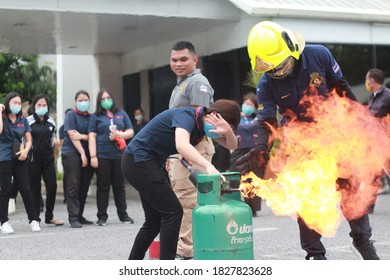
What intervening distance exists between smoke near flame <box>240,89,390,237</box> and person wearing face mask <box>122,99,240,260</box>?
0.43 meters

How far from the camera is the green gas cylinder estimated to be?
4922 millimetres

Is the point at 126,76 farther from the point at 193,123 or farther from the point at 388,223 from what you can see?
the point at 193,123

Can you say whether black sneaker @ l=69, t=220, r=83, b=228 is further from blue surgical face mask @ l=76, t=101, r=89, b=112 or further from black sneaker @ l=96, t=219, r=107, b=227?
blue surgical face mask @ l=76, t=101, r=89, b=112

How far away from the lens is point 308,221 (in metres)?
5.62

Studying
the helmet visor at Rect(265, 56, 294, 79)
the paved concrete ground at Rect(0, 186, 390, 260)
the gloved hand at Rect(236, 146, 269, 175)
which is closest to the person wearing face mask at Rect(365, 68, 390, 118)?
the paved concrete ground at Rect(0, 186, 390, 260)

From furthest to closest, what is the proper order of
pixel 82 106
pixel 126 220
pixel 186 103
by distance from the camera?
pixel 126 220
pixel 82 106
pixel 186 103

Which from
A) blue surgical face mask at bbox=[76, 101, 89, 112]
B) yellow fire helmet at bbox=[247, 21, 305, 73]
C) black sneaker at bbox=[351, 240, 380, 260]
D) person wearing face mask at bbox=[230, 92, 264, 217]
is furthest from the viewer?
person wearing face mask at bbox=[230, 92, 264, 217]

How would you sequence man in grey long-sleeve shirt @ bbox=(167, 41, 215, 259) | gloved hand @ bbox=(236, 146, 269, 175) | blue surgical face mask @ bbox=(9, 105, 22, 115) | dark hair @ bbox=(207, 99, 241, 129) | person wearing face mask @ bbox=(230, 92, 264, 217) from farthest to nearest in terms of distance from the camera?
person wearing face mask @ bbox=(230, 92, 264, 217) → blue surgical face mask @ bbox=(9, 105, 22, 115) → man in grey long-sleeve shirt @ bbox=(167, 41, 215, 259) → gloved hand @ bbox=(236, 146, 269, 175) → dark hair @ bbox=(207, 99, 241, 129)

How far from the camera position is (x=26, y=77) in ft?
86.9

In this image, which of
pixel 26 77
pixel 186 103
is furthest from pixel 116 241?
pixel 26 77

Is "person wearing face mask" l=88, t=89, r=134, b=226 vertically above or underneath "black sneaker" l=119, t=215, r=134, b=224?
above

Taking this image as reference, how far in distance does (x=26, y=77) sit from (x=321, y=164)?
2225 cm

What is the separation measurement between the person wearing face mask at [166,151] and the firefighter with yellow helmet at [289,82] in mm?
300

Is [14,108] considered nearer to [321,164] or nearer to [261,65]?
[261,65]
